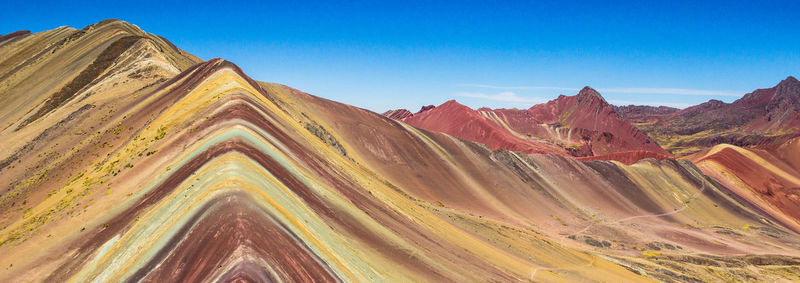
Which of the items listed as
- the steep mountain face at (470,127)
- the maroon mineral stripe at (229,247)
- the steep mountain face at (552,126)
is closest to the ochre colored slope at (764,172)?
the steep mountain face at (552,126)

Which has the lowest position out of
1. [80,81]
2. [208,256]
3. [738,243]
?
[738,243]

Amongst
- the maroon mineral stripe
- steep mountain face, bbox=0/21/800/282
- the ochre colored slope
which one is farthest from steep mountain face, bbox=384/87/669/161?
the maroon mineral stripe

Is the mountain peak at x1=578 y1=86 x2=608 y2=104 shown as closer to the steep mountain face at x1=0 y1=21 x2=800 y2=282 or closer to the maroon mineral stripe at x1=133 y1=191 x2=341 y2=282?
the steep mountain face at x1=0 y1=21 x2=800 y2=282

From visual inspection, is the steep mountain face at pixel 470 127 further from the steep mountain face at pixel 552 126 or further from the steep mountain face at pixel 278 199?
the steep mountain face at pixel 278 199

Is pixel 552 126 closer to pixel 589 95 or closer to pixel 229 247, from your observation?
pixel 589 95

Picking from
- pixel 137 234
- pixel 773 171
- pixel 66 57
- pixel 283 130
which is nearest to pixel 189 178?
pixel 137 234

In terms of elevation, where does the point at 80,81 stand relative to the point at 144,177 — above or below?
above

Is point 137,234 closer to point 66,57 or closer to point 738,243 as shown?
point 66,57
